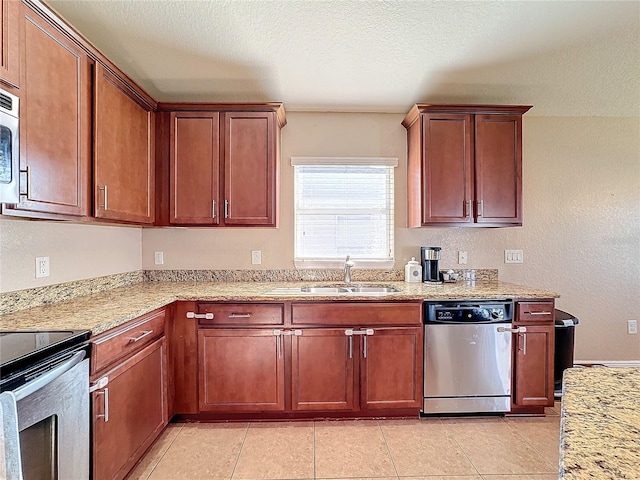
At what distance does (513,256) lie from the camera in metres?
3.19

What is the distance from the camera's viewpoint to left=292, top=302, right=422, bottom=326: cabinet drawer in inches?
94.3

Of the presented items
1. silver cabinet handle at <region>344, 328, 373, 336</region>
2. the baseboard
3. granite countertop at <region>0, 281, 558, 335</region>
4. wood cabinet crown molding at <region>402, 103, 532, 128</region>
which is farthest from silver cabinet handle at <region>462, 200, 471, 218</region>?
the baseboard

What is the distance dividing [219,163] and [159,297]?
109cm

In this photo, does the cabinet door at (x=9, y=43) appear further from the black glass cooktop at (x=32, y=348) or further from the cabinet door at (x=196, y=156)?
the cabinet door at (x=196, y=156)

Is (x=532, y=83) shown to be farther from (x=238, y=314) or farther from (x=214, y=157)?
(x=238, y=314)

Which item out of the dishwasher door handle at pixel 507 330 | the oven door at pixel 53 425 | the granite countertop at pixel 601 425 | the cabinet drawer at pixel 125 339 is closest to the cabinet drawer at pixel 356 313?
the dishwasher door handle at pixel 507 330

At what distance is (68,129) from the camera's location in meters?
1.73

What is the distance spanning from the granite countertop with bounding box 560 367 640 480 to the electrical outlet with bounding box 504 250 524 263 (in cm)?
236

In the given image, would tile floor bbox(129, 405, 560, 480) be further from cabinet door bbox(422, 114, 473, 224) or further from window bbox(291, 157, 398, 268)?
cabinet door bbox(422, 114, 473, 224)

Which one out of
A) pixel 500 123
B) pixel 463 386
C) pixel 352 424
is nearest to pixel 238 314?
pixel 352 424

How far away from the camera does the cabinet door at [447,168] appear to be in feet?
9.01

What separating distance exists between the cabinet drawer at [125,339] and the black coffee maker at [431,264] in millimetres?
2084

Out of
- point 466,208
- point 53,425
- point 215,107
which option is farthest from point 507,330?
point 215,107

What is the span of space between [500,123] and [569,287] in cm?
171
